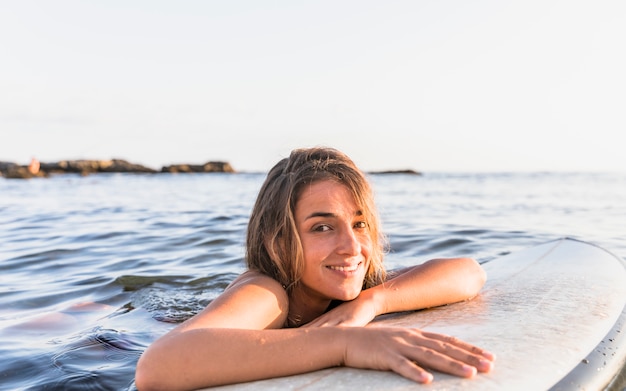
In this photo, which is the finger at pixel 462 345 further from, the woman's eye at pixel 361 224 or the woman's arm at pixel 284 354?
the woman's eye at pixel 361 224

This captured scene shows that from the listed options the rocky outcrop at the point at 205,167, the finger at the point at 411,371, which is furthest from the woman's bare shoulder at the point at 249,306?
the rocky outcrop at the point at 205,167

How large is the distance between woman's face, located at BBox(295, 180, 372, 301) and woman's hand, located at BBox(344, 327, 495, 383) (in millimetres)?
479

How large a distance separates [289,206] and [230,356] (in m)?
0.76

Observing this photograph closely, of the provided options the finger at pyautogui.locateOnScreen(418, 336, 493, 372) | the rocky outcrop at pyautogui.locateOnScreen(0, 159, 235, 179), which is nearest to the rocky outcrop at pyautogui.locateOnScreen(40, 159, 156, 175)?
the rocky outcrop at pyautogui.locateOnScreen(0, 159, 235, 179)

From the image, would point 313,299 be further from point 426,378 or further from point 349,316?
point 426,378

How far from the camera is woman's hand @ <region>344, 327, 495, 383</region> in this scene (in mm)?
1711

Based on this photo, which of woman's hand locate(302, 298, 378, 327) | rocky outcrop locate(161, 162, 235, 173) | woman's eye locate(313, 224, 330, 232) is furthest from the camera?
rocky outcrop locate(161, 162, 235, 173)

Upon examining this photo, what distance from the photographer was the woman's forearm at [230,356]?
1745mm

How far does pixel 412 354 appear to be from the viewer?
1757 mm

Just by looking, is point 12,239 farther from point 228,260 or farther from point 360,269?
point 360,269

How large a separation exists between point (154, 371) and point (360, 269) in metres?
0.97

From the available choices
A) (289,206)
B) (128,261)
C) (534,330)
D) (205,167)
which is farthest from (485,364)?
(205,167)

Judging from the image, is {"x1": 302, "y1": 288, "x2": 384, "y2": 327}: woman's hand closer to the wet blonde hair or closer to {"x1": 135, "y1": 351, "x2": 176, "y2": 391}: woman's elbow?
the wet blonde hair

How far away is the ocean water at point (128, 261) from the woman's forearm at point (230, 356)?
85 cm
